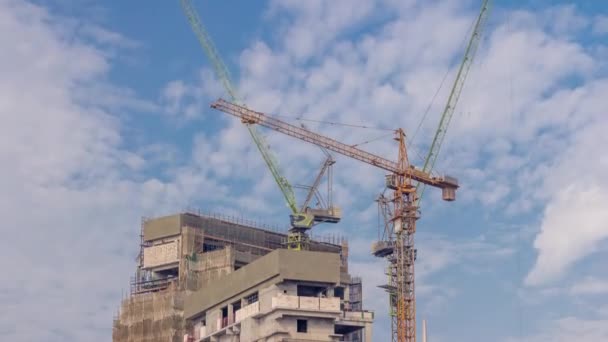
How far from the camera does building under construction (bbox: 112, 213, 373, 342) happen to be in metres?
154

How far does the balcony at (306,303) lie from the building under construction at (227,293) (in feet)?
0.47

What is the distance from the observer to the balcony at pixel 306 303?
153000mm

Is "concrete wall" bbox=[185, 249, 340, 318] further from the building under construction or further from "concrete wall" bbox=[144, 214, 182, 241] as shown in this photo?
"concrete wall" bbox=[144, 214, 182, 241]

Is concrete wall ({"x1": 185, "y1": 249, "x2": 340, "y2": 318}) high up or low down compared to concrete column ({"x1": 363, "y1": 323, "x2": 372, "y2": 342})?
up

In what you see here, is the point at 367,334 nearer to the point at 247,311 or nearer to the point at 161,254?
the point at 247,311

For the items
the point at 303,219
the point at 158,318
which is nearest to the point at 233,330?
the point at 158,318

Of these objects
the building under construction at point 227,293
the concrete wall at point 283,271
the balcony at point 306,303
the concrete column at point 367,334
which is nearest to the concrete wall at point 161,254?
Answer: the building under construction at point 227,293

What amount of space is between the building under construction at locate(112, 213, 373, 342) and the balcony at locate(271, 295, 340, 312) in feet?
0.47

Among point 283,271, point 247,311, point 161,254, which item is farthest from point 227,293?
point 161,254

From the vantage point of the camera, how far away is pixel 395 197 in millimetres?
192625

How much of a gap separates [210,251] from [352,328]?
36.2m

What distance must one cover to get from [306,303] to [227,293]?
17.0m

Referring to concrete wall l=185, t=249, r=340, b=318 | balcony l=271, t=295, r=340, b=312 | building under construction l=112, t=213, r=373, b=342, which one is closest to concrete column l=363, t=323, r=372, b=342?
building under construction l=112, t=213, r=373, b=342

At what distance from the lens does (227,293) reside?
166 meters
